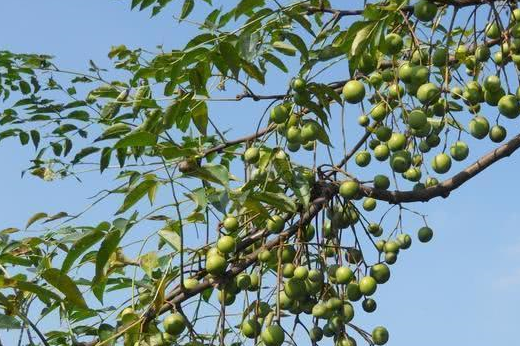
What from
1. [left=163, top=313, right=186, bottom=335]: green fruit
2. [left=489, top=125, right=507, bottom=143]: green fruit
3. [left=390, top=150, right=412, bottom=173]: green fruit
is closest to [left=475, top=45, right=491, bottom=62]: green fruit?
[left=489, top=125, right=507, bottom=143]: green fruit

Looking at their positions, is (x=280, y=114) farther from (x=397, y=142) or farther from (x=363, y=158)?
(x=363, y=158)

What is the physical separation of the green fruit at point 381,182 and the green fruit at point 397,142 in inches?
2.9

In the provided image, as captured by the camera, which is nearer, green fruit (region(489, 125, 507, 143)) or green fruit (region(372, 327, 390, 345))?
green fruit (region(372, 327, 390, 345))

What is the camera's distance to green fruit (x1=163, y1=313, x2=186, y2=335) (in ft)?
5.17

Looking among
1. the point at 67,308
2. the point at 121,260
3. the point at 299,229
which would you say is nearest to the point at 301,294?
the point at 299,229

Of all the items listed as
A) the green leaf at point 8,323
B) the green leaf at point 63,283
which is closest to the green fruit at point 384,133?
the green leaf at point 63,283

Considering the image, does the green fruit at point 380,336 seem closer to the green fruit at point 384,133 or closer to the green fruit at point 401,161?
the green fruit at point 401,161

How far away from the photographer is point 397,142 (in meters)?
1.89

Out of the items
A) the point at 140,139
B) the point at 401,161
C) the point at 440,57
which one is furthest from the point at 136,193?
the point at 440,57

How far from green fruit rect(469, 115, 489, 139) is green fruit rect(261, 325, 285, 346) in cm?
74

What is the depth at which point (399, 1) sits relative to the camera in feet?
5.15

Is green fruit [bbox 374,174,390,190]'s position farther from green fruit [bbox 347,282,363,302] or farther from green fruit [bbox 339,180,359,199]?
green fruit [bbox 347,282,363,302]

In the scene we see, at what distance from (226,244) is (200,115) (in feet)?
1.01

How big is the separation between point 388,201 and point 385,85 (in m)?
0.44
